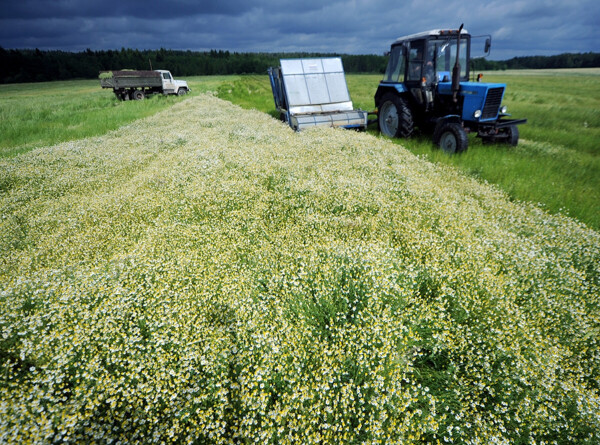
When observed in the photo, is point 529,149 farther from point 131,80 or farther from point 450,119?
point 131,80

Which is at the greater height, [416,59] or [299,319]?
[416,59]

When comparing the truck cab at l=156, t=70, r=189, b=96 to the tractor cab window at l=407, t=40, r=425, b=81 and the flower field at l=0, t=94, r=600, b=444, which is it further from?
the flower field at l=0, t=94, r=600, b=444

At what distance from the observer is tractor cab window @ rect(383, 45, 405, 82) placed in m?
12.4

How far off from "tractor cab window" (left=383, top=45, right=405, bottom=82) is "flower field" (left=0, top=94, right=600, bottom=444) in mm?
7837

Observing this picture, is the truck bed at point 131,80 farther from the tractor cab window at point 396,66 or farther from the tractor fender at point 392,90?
the tractor cab window at point 396,66

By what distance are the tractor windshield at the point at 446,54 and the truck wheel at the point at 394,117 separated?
1.63m

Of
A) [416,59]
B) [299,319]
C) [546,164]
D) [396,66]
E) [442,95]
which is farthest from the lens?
[396,66]

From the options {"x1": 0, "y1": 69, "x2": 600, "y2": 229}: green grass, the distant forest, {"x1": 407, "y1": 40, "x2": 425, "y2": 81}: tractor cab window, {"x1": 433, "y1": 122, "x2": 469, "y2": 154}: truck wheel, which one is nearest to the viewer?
{"x1": 0, "y1": 69, "x2": 600, "y2": 229}: green grass

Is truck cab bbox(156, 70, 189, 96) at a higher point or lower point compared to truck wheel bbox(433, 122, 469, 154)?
higher

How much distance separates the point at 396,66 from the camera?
41.5ft

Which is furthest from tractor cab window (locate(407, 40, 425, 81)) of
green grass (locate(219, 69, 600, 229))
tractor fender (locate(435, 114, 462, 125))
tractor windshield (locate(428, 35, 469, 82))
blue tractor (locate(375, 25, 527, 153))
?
green grass (locate(219, 69, 600, 229))

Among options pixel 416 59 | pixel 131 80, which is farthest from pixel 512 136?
pixel 131 80

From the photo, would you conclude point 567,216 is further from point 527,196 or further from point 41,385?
point 41,385

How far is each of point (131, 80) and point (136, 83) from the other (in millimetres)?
530
